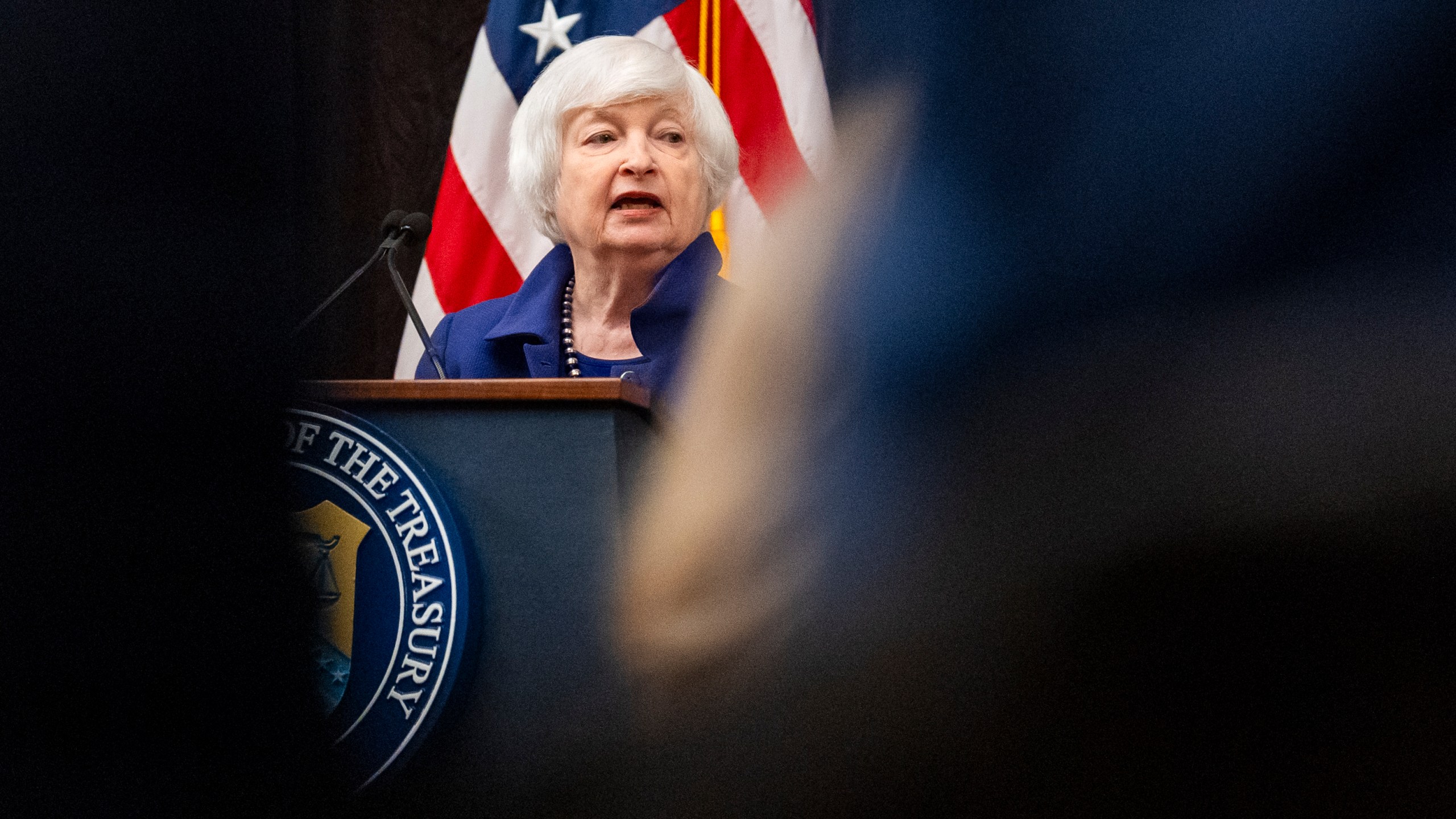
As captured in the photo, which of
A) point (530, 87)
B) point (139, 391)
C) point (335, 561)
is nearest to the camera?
point (139, 391)

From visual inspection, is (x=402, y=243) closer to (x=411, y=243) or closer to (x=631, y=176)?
(x=411, y=243)

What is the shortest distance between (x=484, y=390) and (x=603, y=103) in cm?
61

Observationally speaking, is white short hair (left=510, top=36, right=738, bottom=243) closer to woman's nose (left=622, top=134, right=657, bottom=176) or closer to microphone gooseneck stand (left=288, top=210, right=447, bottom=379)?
woman's nose (left=622, top=134, right=657, bottom=176)

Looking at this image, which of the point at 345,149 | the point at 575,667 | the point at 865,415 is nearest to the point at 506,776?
the point at 575,667

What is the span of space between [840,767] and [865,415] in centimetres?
20

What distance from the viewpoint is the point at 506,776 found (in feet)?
2.18

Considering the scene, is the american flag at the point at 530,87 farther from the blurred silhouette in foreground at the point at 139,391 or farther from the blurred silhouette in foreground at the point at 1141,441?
the blurred silhouette in foreground at the point at 139,391

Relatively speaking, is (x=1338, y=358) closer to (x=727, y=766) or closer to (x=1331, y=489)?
(x=1331, y=489)

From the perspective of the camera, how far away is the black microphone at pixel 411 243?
→ 42.4 inches

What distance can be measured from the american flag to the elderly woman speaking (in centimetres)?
46

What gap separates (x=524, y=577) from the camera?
2.24 feet

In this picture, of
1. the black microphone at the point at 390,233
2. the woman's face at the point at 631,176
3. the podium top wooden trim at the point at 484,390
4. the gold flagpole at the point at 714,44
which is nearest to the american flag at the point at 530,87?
the gold flagpole at the point at 714,44

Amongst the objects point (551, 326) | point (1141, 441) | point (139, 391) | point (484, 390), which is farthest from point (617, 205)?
point (139, 391)

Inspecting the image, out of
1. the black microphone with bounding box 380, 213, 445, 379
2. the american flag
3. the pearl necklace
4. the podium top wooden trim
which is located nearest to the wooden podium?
the podium top wooden trim
